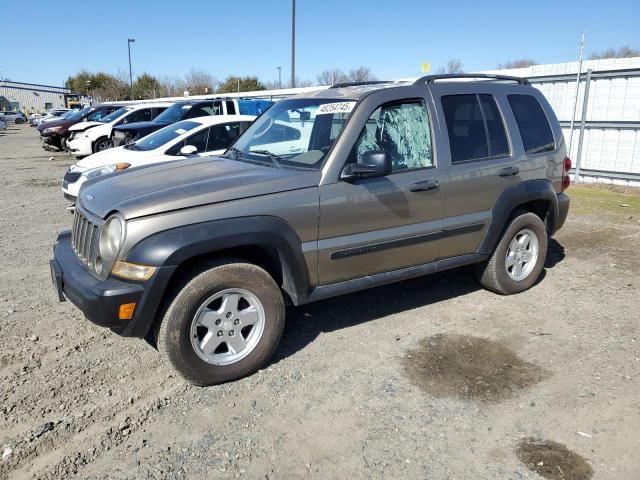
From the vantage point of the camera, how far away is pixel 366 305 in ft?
16.3

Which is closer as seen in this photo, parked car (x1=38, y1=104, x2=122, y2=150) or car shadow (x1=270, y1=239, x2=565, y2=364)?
car shadow (x1=270, y1=239, x2=565, y2=364)

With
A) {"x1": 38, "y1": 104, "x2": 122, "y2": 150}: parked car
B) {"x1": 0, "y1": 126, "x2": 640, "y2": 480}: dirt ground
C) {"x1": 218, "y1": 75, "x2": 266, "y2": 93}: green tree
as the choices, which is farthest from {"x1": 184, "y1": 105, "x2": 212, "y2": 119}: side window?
{"x1": 218, "y1": 75, "x2": 266, "y2": 93}: green tree

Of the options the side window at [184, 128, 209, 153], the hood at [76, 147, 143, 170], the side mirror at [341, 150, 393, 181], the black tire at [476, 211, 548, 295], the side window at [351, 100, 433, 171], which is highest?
the side window at [351, 100, 433, 171]

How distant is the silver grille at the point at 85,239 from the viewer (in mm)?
3537

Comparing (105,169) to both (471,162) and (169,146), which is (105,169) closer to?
(169,146)

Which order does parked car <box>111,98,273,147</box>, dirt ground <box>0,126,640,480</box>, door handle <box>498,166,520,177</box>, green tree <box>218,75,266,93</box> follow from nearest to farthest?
1. dirt ground <box>0,126,640,480</box>
2. door handle <box>498,166,520,177</box>
3. parked car <box>111,98,273,147</box>
4. green tree <box>218,75,266,93</box>

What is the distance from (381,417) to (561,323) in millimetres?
2176

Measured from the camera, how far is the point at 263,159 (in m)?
4.32

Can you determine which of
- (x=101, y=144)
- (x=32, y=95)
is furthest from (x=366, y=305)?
(x=32, y=95)

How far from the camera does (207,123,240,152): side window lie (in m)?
9.38

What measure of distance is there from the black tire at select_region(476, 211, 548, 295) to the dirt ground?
12cm

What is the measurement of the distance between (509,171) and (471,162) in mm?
469

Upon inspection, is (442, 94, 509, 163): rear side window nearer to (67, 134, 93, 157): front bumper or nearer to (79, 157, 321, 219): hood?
(79, 157, 321, 219): hood

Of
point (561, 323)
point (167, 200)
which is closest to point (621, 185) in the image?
point (561, 323)
